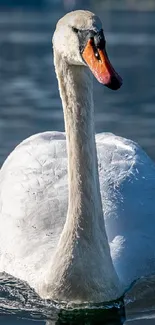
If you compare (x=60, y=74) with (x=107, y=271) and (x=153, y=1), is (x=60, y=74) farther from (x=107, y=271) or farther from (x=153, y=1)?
(x=153, y=1)

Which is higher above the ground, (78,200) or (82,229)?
(78,200)

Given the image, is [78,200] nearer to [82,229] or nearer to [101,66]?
[82,229]

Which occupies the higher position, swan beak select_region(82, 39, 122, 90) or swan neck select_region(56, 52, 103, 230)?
swan beak select_region(82, 39, 122, 90)

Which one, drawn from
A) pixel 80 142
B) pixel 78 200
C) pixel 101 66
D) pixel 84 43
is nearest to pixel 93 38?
pixel 84 43

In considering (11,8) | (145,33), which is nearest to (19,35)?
(145,33)

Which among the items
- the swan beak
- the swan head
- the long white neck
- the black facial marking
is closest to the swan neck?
the long white neck

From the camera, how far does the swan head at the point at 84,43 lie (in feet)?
20.9

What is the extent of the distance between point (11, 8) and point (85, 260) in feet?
280

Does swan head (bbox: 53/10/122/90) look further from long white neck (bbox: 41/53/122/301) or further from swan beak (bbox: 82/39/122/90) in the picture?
long white neck (bbox: 41/53/122/301)

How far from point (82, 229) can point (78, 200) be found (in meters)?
0.19

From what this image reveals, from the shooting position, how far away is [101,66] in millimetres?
6379

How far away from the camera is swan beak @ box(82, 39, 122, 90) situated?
6179mm

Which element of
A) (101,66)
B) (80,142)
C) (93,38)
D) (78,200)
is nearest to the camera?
(101,66)

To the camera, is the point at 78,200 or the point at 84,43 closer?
the point at 84,43
